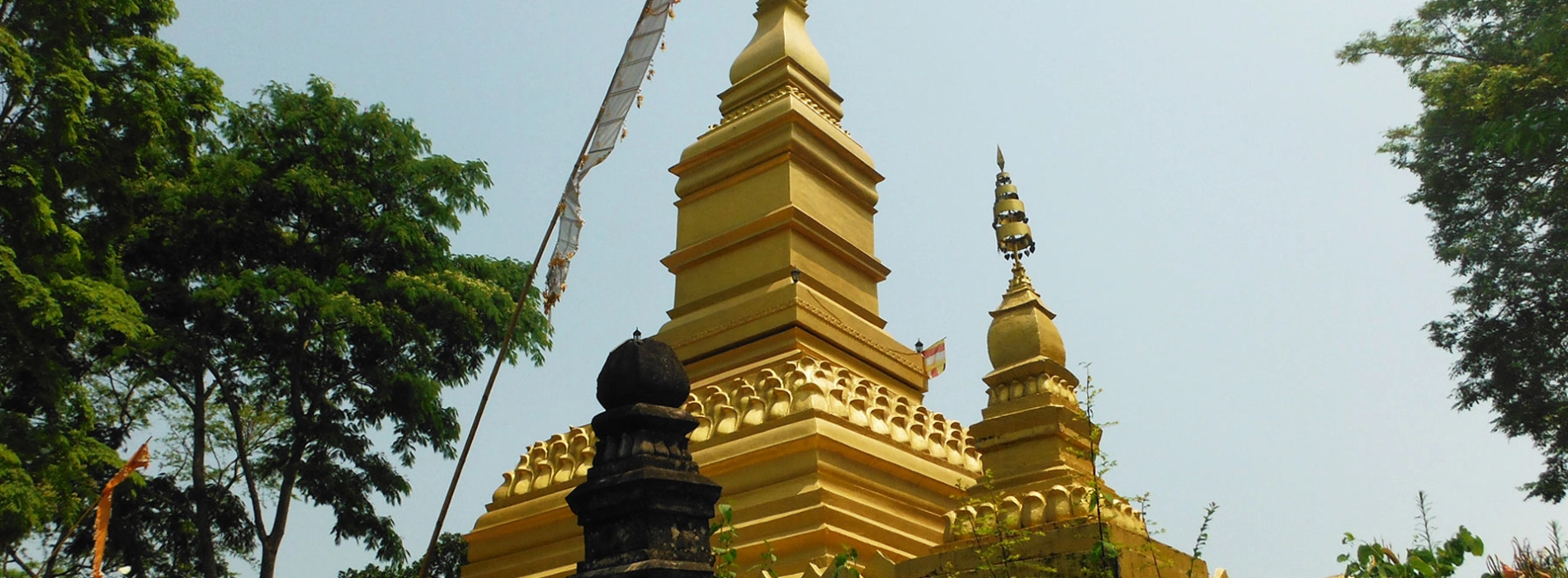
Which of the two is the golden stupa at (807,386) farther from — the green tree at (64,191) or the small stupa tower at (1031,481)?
the green tree at (64,191)

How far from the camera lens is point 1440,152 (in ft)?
50.5

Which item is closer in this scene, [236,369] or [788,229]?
[788,229]

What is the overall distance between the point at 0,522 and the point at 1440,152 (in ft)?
54.3

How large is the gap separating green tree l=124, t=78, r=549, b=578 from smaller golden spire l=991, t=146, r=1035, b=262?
9.43 meters

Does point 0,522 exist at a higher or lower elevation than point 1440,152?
lower

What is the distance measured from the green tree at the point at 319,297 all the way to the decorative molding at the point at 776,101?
5148 mm

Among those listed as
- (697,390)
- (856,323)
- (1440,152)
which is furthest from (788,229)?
(1440,152)

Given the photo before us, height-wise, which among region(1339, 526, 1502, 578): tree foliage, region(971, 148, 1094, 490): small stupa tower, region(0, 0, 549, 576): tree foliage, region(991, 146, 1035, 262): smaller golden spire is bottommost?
region(1339, 526, 1502, 578): tree foliage

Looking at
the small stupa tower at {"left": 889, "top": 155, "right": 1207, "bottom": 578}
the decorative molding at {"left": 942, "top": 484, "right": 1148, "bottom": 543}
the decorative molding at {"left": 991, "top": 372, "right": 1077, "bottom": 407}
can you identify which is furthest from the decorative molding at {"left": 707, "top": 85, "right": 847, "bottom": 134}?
the decorative molding at {"left": 942, "top": 484, "right": 1148, "bottom": 543}

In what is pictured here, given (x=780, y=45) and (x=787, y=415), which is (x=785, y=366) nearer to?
(x=787, y=415)

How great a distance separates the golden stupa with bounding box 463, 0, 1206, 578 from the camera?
22.8ft

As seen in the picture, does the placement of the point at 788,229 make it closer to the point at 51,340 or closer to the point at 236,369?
the point at 51,340

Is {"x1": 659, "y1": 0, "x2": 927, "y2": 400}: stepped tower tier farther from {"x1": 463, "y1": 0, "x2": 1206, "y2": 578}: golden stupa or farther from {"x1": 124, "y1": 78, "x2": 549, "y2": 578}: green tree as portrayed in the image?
{"x1": 124, "y1": 78, "x2": 549, "y2": 578}: green tree

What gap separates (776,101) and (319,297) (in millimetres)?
6511
